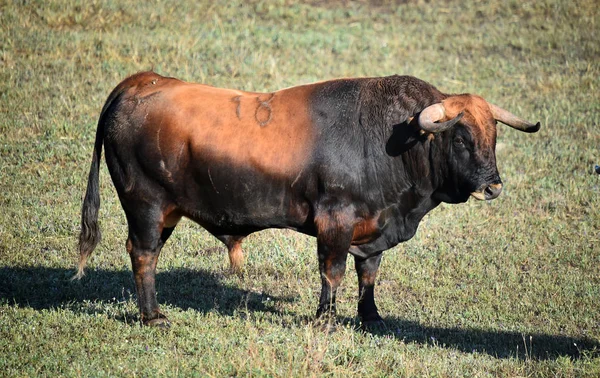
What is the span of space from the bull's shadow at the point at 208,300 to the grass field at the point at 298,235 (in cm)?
3

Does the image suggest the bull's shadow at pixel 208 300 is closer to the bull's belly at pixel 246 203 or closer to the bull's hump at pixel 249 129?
the bull's belly at pixel 246 203

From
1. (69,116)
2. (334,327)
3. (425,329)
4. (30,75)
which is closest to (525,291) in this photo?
(425,329)

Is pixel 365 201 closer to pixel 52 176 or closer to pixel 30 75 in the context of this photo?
pixel 52 176

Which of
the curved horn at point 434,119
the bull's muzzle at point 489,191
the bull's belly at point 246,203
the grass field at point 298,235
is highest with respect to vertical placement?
the curved horn at point 434,119

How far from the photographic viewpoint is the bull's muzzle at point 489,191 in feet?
22.9

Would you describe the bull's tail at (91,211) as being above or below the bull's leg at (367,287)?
above

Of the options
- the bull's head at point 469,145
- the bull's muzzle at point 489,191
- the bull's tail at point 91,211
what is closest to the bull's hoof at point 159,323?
the bull's tail at point 91,211

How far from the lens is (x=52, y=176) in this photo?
1110 centimetres

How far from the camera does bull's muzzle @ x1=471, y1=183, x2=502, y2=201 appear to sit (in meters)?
6.98

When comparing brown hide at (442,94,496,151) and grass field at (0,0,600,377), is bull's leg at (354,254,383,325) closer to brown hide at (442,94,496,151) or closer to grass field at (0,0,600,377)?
grass field at (0,0,600,377)

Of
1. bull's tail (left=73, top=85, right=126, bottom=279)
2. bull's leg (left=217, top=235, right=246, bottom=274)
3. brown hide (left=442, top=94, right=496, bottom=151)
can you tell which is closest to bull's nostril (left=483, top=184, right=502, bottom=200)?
brown hide (left=442, top=94, right=496, bottom=151)

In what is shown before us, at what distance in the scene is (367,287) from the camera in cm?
765

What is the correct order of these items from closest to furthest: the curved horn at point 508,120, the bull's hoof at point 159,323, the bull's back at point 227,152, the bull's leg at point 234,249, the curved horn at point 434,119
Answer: the curved horn at point 434,119 → the bull's back at point 227,152 → the bull's hoof at point 159,323 → the curved horn at point 508,120 → the bull's leg at point 234,249

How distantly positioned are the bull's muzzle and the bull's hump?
4.77 feet
